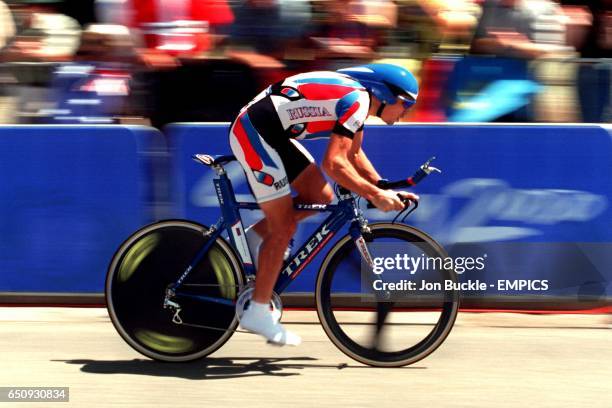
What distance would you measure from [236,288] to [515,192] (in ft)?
7.67

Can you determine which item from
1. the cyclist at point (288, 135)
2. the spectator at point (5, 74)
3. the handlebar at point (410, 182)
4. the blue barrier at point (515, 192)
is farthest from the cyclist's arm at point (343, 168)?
the spectator at point (5, 74)

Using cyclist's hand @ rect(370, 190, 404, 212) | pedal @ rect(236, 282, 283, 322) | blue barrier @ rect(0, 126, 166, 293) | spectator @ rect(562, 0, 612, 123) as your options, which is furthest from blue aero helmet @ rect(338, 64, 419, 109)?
spectator @ rect(562, 0, 612, 123)

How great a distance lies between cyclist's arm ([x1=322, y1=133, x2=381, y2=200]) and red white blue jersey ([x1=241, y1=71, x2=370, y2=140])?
0.18 ft

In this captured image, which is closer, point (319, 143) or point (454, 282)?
point (454, 282)

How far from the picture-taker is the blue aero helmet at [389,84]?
19.0 feet

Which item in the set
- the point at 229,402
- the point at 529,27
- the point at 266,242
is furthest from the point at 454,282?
the point at 529,27

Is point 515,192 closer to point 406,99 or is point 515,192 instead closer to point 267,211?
point 406,99

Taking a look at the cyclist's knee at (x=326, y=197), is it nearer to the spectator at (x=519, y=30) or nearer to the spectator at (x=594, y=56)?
the spectator at (x=519, y=30)

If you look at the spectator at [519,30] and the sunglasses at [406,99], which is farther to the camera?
the spectator at [519,30]

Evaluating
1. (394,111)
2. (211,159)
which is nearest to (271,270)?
(211,159)

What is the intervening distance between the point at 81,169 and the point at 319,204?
2.22 m

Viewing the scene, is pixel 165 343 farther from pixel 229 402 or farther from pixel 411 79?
pixel 411 79

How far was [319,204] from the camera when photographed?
605 centimetres

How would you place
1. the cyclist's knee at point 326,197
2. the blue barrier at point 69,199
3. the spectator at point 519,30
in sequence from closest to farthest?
the cyclist's knee at point 326,197
the blue barrier at point 69,199
the spectator at point 519,30
